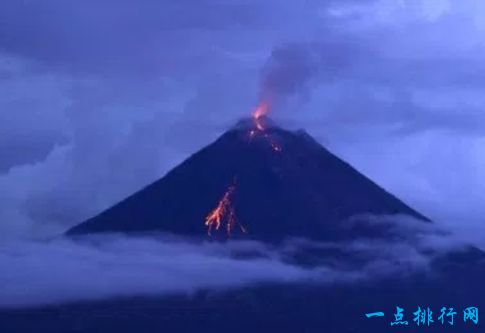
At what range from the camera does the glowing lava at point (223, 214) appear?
67250 mm

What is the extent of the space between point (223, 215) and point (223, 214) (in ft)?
0.15

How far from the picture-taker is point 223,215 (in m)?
67.8

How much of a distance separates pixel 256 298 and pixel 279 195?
6.12 meters

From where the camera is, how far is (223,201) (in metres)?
67.2

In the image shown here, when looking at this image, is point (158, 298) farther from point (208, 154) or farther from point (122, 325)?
point (208, 154)

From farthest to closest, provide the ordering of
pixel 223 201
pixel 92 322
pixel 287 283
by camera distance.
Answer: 1. pixel 223 201
2. pixel 287 283
3. pixel 92 322

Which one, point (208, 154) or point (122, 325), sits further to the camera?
point (208, 154)

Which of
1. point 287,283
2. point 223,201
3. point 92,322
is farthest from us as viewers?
point 223,201

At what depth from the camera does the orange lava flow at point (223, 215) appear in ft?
221

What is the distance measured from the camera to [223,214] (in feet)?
222

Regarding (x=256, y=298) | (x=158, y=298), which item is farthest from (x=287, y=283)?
(x=158, y=298)

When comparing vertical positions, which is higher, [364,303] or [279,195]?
[279,195]

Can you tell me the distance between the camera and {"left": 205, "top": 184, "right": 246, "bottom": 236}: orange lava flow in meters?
67.2

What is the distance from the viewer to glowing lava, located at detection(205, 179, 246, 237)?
6725cm
